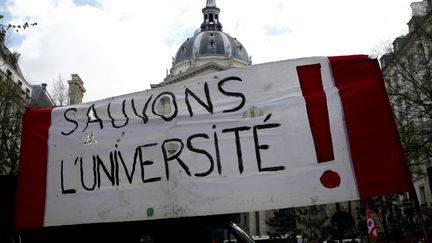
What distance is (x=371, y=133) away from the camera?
4789mm

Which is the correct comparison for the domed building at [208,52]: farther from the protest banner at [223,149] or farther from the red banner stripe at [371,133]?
the red banner stripe at [371,133]

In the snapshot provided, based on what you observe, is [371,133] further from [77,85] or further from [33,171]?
[77,85]

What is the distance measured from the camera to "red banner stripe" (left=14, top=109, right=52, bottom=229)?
5.95 meters

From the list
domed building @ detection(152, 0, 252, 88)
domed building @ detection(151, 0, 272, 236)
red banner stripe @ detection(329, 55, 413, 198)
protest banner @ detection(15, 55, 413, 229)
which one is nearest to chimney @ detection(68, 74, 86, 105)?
domed building @ detection(151, 0, 272, 236)

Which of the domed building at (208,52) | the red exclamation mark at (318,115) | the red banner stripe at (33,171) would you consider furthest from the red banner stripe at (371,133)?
the domed building at (208,52)

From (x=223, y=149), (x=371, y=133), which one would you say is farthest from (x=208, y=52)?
(x=371, y=133)

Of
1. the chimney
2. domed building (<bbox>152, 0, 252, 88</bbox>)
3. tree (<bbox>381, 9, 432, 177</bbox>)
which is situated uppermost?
domed building (<bbox>152, 0, 252, 88</bbox>)

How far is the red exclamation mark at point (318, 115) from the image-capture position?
486 cm

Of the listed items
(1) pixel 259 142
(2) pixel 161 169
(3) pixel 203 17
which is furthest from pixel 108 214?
(3) pixel 203 17

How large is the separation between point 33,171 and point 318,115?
3732mm

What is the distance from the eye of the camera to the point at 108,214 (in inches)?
221

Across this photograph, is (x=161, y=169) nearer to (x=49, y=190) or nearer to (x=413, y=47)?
(x=49, y=190)

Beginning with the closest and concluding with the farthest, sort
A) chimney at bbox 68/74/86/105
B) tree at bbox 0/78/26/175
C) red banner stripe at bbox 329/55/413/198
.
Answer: red banner stripe at bbox 329/55/413/198
tree at bbox 0/78/26/175
chimney at bbox 68/74/86/105

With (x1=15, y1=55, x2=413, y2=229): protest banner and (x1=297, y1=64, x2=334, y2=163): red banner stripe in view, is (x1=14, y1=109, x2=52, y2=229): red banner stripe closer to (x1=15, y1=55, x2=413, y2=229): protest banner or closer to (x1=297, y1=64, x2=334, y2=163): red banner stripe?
(x1=15, y1=55, x2=413, y2=229): protest banner
